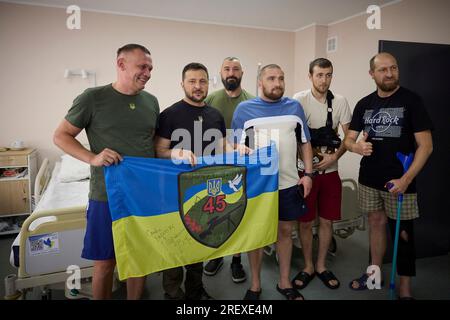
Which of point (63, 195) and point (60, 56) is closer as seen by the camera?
point (63, 195)

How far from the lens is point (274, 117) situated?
2143 mm

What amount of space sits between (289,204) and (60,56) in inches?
149

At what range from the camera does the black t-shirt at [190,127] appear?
6.53ft

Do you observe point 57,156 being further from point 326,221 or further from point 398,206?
point 398,206

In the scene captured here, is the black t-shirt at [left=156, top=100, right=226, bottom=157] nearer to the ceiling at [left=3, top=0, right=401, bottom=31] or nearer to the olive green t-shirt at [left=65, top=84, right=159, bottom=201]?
the olive green t-shirt at [left=65, top=84, right=159, bottom=201]

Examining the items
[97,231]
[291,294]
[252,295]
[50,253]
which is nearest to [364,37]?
[291,294]

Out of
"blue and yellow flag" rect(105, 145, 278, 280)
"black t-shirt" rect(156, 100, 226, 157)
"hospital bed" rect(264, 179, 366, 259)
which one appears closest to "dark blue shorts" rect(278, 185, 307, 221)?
"blue and yellow flag" rect(105, 145, 278, 280)

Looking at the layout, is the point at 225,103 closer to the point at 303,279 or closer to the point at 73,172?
the point at 303,279

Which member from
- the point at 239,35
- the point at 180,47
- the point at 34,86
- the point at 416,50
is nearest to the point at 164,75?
the point at 180,47

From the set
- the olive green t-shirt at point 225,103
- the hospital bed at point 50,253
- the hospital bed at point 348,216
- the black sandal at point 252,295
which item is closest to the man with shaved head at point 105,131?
the hospital bed at point 50,253

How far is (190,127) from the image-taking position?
2014 millimetres

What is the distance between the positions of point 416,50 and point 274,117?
62.6 inches

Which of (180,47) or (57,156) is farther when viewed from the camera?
(180,47)

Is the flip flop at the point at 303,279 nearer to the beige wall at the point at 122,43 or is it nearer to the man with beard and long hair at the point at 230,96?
the man with beard and long hair at the point at 230,96
